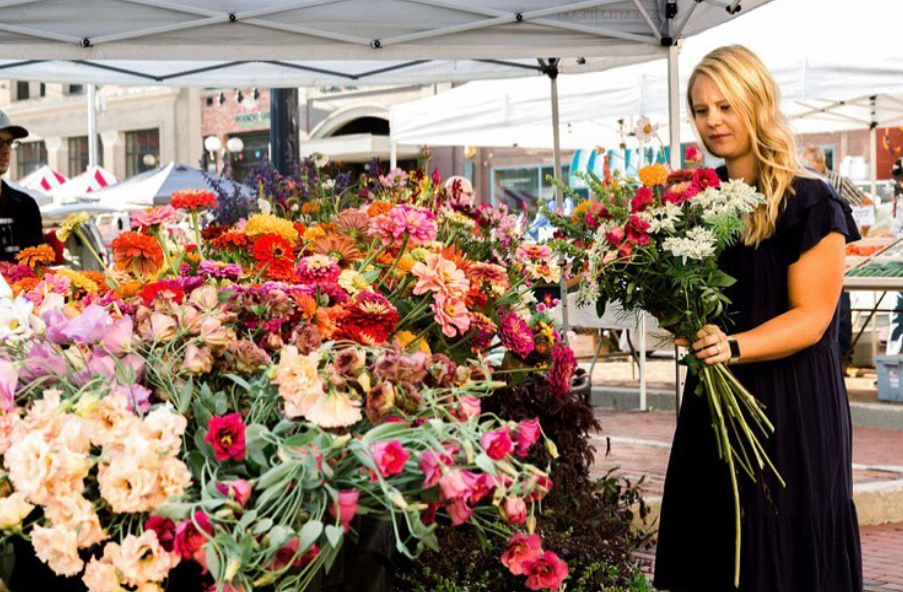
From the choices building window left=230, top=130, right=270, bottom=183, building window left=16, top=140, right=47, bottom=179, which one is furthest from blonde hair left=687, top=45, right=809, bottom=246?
building window left=16, top=140, right=47, bottom=179

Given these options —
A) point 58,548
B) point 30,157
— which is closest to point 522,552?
point 58,548

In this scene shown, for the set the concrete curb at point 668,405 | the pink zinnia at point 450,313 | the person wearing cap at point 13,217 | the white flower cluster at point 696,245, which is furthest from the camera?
the concrete curb at point 668,405

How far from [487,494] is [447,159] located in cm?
2392

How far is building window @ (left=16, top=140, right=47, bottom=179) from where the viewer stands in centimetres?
3741

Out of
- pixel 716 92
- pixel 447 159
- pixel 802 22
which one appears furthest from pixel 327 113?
pixel 716 92

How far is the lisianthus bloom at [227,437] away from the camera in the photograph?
5.82 feet

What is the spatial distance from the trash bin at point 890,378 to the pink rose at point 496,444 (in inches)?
285

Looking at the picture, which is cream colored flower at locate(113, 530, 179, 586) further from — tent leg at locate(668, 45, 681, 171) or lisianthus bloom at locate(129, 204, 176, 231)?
tent leg at locate(668, 45, 681, 171)

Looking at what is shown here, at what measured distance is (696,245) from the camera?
274 centimetres

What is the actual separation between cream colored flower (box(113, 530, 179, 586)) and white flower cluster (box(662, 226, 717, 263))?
1.40m

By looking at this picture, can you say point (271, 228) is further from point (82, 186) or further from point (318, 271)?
point (82, 186)

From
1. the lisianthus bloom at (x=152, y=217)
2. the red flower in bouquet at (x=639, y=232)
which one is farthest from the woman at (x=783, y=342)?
the lisianthus bloom at (x=152, y=217)

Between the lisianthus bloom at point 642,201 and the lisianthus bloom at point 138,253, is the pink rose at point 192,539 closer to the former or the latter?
the lisianthus bloom at point 138,253

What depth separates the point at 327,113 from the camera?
2830 cm
